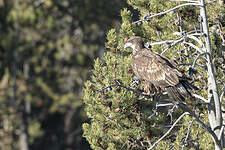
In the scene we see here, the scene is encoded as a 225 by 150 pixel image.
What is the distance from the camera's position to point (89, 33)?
19141 millimetres

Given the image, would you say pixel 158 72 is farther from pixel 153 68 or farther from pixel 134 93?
pixel 134 93

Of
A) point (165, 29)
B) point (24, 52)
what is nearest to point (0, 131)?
point (24, 52)

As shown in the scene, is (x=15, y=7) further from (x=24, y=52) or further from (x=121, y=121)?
(x=121, y=121)

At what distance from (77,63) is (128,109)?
1425 centimetres

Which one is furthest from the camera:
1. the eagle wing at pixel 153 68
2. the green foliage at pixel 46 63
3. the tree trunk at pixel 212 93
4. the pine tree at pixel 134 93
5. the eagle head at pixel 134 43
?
the green foliage at pixel 46 63

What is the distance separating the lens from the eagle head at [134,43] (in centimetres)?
592

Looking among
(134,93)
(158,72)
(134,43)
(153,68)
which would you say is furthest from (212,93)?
(134,43)

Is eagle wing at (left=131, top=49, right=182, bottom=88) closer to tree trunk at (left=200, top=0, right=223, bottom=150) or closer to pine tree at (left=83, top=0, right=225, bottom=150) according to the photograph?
pine tree at (left=83, top=0, right=225, bottom=150)

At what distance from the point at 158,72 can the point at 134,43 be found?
559mm

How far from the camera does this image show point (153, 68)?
18.9 feet

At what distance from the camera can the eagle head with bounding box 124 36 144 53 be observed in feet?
A: 19.4

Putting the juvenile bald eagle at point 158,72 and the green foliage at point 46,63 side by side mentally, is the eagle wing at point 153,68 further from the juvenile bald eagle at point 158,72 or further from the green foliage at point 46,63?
the green foliage at point 46,63

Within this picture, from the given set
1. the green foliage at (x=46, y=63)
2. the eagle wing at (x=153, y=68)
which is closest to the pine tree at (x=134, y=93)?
the eagle wing at (x=153, y=68)

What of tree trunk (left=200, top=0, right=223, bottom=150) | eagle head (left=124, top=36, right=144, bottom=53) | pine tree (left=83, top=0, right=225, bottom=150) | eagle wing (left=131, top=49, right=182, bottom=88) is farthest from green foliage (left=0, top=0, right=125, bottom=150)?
tree trunk (left=200, top=0, right=223, bottom=150)
